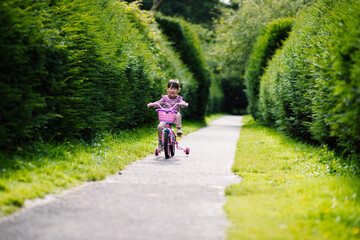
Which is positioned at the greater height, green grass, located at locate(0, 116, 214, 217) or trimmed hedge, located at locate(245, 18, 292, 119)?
trimmed hedge, located at locate(245, 18, 292, 119)

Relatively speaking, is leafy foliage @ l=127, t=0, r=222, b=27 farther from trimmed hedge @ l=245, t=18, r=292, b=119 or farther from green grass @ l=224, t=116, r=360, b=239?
green grass @ l=224, t=116, r=360, b=239

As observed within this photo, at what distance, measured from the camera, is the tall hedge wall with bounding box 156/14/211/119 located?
22545 mm

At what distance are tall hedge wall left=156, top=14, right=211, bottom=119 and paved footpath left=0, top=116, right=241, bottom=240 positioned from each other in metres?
16.4

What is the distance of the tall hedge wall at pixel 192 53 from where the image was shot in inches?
888

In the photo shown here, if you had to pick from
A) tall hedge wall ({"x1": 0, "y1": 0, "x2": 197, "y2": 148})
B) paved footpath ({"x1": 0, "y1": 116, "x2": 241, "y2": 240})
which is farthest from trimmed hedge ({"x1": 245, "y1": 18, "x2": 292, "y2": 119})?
paved footpath ({"x1": 0, "y1": 116, "x2": 241, "y2": 240})

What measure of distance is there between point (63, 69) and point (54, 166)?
79.9 inches

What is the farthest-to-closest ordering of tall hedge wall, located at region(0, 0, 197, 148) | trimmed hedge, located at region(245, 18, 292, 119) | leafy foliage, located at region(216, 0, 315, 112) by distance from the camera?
leafy foliage, located at region(216, 0, 315, 112) → trimmed hedge, located at region(245, 18, 292, 119) → tall hedge wall, located at region(0, 0, 197, 148)

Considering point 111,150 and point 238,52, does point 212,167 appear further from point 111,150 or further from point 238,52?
point 238,52

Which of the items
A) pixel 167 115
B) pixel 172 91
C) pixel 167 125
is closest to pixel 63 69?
pixel 167 115

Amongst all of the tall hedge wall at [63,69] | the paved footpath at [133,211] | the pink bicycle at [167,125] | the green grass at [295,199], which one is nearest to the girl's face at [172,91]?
the pink bicycle at [167,125]

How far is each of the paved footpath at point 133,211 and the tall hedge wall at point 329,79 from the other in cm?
210

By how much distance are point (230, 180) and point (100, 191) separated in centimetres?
230

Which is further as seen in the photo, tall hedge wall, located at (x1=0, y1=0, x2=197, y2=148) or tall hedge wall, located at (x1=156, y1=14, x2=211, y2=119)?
tall hedge wall, located at (x1=156, y1=14, x2=211, y2=119)

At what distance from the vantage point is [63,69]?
23.1 ft
